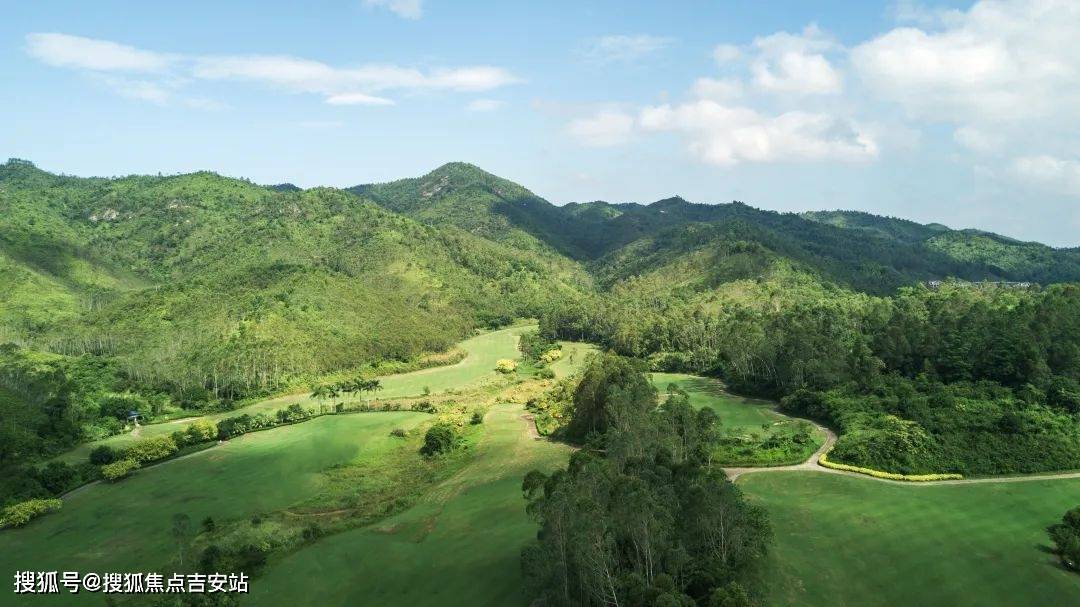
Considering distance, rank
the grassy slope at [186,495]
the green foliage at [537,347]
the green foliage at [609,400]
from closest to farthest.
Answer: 1. the grassy slope at [186,495]
2. the green foliage at [609,400]
3. the green foliage at [537,347]

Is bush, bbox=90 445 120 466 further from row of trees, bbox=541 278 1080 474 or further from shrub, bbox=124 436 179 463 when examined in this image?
row of trees, bbox=541 278 1080 474

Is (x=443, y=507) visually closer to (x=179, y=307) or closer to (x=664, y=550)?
(x=664, y=550)

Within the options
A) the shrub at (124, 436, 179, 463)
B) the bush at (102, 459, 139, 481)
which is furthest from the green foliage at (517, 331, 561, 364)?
the bush at (102, 459, 139, 481)

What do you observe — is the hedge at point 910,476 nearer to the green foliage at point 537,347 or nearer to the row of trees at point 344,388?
the row of trees at point 344,388

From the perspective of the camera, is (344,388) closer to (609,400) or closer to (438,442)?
(438,442)

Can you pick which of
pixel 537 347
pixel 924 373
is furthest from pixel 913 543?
pixel 537 347

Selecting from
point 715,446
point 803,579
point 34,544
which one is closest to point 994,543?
point 803,579

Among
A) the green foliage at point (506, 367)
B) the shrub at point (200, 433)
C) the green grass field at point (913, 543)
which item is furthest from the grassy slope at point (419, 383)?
the green grass field at point (913, 543)
